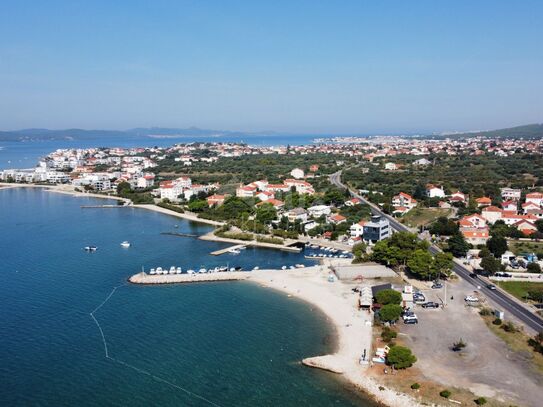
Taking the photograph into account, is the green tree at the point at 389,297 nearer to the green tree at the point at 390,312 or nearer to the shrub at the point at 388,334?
the green tree at the point at 390,312

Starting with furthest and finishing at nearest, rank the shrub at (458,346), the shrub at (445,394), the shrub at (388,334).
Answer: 1. the shrub at (388,334)
2. the shrub at (458,346)
3. the shrub at (445,394)

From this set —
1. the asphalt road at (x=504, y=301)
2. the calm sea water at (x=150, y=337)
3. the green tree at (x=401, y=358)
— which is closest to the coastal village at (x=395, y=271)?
the green tree at (x=401, y=358)

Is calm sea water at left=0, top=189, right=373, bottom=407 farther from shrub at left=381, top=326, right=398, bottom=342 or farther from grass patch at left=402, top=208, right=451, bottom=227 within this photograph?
grass patch at left=402, top=208, right=451, bottom=227

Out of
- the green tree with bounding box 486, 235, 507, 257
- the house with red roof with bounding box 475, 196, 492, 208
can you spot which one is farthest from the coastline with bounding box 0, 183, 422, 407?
the house with red roof with bounding box 475, 196, 492, 208

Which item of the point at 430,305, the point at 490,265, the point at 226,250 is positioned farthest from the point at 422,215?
the point at 430,305

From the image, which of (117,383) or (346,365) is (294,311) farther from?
(117,383)
